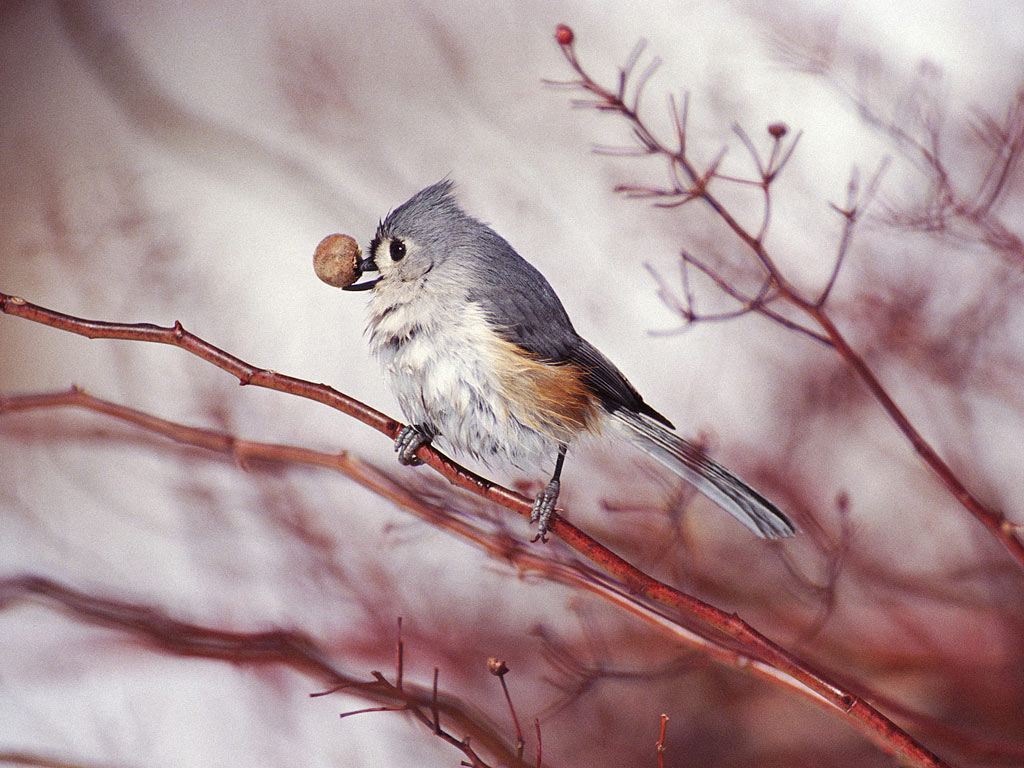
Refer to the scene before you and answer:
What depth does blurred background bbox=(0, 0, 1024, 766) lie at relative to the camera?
0.77 meters

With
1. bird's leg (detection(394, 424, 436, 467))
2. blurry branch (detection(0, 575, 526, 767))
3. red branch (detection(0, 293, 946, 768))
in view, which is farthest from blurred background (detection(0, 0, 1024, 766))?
red branch (detection(0, 293, 946, 768))

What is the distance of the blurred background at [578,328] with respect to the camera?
77 centimetres

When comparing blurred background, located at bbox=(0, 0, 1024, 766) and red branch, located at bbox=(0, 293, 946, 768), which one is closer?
red branch, located at bbox=(0, 293, 946, 768)

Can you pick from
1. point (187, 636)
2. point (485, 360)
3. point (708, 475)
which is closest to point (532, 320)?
point (485, 360)

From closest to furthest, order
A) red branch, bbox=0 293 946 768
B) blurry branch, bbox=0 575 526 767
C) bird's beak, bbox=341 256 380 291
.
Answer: red branch, bbox=0 293 946 768 → bird's beak, bbox=341 256 380 291 → blurry branch, bbox=0 575 526 767

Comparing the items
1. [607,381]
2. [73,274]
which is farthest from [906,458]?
[73,274]

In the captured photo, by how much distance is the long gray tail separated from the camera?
0.50 meters

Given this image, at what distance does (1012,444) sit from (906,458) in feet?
0.32

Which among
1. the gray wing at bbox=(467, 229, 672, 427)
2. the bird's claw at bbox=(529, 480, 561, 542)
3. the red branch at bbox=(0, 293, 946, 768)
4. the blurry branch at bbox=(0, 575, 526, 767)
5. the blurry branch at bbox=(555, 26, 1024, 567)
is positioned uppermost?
the blurry branch at bbox=(555, 26, 1024, 567)

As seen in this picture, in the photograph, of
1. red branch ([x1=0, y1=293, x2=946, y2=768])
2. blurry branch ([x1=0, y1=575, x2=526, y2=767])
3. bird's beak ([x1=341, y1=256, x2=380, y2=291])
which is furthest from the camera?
blurry branch ([x1=0, y1=575, x2=526, y2=767])

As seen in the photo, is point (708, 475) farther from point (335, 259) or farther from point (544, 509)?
point (335, 259)

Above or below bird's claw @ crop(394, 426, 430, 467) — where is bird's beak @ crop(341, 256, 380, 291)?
above

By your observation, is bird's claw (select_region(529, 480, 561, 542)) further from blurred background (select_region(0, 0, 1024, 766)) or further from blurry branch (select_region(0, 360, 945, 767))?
blurred background (select_region(0, 0, 1024, 766))

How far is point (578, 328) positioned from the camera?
2.84 feet
